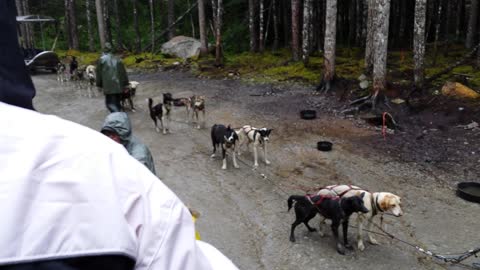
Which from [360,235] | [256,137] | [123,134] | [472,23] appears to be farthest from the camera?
[472,23]

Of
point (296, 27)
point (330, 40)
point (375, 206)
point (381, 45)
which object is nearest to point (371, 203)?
point (375, 206)

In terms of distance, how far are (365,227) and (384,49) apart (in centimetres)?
803

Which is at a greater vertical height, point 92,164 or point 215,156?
point 92,164

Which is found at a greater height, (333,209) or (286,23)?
(286,23)

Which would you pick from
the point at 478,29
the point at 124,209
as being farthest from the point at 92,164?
the point at 478,29

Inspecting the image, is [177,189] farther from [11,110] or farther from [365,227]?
[11,110]

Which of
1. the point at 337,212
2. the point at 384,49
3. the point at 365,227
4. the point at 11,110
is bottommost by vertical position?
the point at 365,227

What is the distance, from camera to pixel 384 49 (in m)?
13.4

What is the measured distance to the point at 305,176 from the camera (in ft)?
30.0

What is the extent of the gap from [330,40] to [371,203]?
10.1m

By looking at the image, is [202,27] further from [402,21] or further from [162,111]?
[402,21]

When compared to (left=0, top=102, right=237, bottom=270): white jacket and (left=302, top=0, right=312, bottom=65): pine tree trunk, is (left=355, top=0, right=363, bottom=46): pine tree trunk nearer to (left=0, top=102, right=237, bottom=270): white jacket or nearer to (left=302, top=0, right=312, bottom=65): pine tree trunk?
(left=302, top=0, right=312, bottom=65): pine tree trunk

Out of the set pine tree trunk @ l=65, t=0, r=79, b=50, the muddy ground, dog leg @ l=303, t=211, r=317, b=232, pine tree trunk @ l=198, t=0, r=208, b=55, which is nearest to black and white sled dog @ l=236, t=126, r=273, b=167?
the muddy ground

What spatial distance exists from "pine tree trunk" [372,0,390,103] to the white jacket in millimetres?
13110
